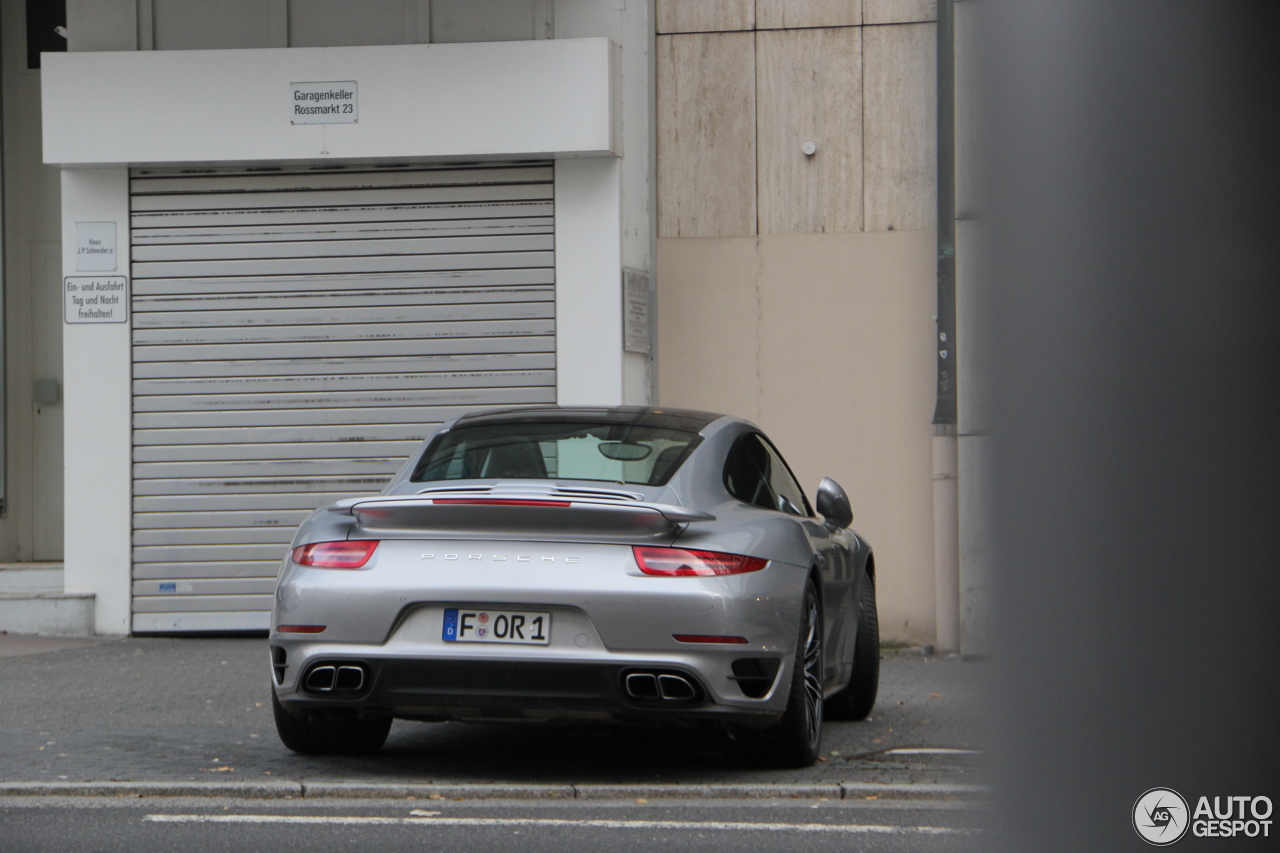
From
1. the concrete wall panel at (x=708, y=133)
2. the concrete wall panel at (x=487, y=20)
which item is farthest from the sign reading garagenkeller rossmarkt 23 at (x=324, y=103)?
the concrete wall panel at (x=708, y=133)

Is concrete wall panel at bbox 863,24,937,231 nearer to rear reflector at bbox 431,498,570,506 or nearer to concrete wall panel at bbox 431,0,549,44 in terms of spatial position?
concrete wall panel at bbox 431,0,549,44

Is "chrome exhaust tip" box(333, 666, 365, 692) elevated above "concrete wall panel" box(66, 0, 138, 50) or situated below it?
below

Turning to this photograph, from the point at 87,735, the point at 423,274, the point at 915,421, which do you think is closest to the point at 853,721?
the point at 87,735

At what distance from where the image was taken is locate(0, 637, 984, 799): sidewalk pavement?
5.69 m

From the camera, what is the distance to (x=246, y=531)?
1134 centimetres

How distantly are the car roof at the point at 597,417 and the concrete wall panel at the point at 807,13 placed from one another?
581 cm

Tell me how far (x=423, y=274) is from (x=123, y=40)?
281 centimetres

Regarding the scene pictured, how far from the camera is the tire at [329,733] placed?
620 centimetres

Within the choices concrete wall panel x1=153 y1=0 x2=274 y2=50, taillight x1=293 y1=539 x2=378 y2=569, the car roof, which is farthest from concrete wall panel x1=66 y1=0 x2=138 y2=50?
taillight x1=293 y1=539 x2=378 y2=569

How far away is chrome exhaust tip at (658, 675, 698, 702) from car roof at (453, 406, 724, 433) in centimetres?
136

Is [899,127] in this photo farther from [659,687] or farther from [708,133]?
[659,687]

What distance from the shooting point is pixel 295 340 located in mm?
11430

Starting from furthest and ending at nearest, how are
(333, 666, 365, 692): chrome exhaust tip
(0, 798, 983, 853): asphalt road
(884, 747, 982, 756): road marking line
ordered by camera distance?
(884, 747, 982, 756): road marking line < (333, 666, 365, 692): chrome exhaust tip < (0, 798, 983, 853): asphalt road

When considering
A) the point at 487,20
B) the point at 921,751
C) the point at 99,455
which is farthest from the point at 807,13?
the point at 921,751
